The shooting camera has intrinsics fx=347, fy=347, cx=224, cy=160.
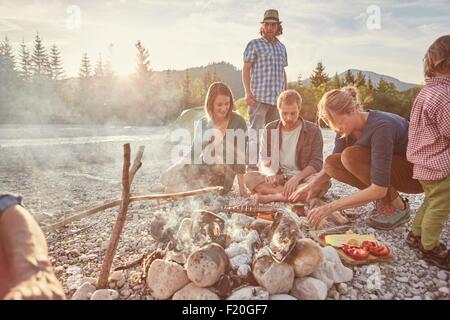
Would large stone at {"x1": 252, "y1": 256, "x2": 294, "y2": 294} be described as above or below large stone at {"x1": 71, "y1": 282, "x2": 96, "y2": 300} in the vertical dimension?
above

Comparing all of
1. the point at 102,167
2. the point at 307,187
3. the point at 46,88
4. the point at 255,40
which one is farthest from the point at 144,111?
the point at 307,187

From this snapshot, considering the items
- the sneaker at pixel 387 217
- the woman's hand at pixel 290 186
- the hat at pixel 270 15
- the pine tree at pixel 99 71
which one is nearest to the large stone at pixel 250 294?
the sneaker at pixel 387 217

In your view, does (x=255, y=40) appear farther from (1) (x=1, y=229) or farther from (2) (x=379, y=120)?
(1) (x=1, y=229)

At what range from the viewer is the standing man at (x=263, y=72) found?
4844 mm

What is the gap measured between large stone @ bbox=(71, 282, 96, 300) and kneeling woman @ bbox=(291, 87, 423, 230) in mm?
1513

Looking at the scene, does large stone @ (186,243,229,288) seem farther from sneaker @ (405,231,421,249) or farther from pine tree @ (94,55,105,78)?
pine tree @ (94,55,105,78)

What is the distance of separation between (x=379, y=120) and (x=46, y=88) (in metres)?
27.9

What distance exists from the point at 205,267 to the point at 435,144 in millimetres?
1723

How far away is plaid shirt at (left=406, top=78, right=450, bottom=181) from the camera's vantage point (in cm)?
222

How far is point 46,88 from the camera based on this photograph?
85.3 ft

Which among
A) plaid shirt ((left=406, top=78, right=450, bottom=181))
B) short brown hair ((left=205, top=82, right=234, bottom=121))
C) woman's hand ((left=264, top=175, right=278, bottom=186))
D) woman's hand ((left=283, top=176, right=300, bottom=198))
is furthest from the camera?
short brown hair ((left=205, top=82, right=234, bottom=121))

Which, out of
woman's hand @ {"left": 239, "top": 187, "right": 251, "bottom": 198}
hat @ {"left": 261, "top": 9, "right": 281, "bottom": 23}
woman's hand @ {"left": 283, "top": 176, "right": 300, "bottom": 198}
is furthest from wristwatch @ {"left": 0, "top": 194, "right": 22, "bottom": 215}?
hat @ {"left": 261, "top": 9, "right": 281, "bottom": 23}

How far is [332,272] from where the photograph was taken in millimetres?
2131

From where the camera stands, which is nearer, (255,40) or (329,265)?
(329,265)
